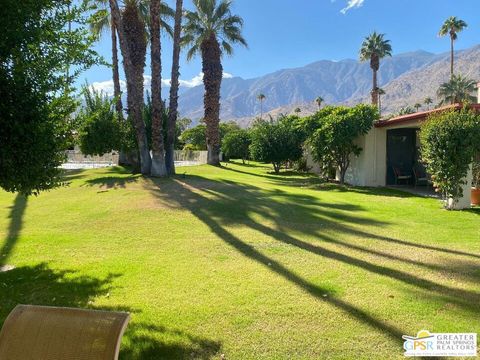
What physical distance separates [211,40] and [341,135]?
15.7 metres

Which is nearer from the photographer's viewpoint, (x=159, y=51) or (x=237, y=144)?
(x=159, y=51)

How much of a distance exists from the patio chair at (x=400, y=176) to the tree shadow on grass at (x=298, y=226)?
20.5 feet

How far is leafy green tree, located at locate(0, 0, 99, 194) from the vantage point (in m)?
4.89

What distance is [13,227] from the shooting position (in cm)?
974

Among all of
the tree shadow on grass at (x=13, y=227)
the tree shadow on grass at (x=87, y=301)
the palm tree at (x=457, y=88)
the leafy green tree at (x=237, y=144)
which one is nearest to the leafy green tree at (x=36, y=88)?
the tree shadow on grass at (x=87, y=301)

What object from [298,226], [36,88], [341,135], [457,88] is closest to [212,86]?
[341,135]

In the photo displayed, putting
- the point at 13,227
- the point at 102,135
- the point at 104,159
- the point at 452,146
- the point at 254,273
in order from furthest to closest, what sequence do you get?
the point at 104,159, the point at 102,135, the point at 452,146, the point at 13,227, the point at 254,273

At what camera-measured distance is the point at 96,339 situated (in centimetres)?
257

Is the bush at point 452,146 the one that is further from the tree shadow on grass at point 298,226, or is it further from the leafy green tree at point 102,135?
the leafy green tree at point 102,135

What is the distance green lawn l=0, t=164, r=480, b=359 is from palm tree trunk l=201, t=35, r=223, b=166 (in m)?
19.8

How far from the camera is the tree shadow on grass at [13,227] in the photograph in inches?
292

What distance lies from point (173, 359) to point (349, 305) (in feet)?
6.98

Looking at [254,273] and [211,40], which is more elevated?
[211,40]

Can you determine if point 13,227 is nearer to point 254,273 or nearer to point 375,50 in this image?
point 254,273
